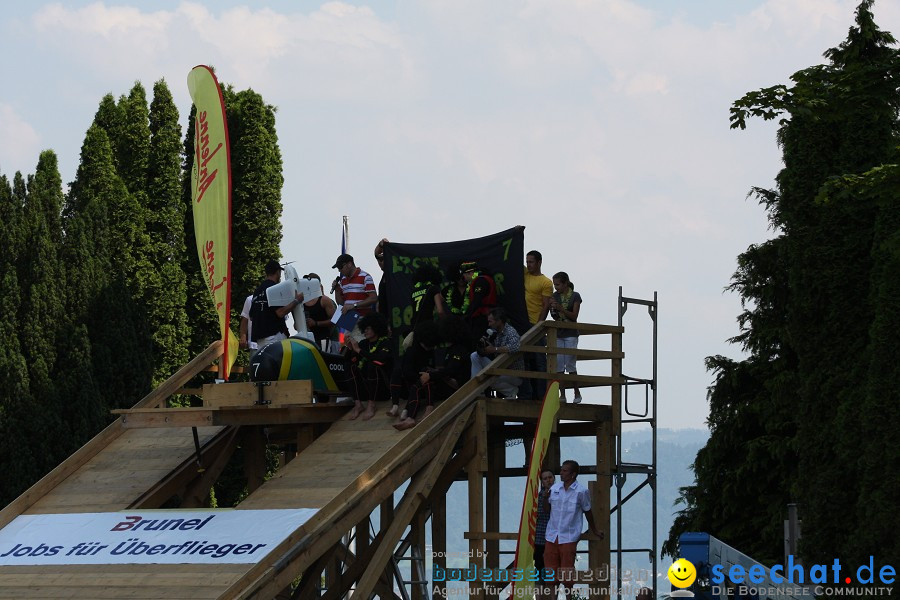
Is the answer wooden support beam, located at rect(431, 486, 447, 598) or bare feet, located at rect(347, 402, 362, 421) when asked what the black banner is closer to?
bare feet, located at rect(347, 402, 362, 421)

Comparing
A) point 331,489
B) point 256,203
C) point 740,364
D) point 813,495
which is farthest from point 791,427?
point 331,489

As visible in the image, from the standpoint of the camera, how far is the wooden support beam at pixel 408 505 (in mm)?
13641

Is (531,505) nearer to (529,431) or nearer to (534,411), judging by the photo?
(534,411)

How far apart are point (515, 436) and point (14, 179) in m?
12.8

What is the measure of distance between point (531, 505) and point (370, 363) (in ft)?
9.07

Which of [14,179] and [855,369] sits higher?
[14,179]

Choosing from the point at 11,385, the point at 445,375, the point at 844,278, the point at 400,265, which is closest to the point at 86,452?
the point at 400,265

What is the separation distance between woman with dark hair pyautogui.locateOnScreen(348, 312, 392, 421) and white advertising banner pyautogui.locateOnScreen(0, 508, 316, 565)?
2118mm

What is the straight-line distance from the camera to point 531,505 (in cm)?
1385

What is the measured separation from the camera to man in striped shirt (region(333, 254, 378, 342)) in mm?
16875

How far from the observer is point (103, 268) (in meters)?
27.4

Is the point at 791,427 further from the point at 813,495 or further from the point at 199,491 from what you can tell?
the point at 199,491

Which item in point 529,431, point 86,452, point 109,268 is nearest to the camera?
point 86,452

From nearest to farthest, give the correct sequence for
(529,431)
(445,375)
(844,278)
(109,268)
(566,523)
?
(566,523) → (445,375) → (529,431) → (844,278) → (109,268)
